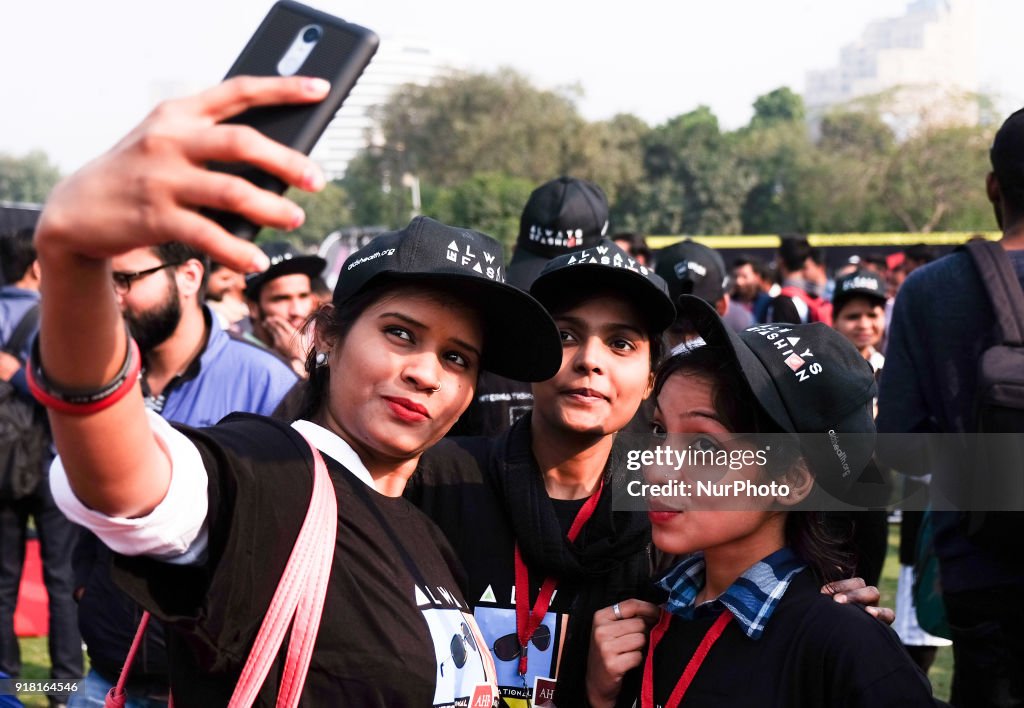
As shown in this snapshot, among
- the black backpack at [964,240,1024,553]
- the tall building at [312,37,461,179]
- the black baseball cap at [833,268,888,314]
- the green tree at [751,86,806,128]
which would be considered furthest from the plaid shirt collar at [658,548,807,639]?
the green tree at [751,86,806,128]

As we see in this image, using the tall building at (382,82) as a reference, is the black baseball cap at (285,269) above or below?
below

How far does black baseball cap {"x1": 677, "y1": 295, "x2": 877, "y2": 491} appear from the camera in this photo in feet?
7.30

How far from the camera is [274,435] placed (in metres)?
1.82

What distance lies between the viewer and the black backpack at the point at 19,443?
18.0 feet

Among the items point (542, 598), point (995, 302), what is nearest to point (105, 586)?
point (542, 598)

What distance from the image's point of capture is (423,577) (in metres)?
2.00

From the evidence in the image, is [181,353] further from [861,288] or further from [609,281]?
[861,288]

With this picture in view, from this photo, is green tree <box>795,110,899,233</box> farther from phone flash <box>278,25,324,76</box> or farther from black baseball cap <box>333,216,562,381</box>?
phone flash <box>278,25,324,76</box>

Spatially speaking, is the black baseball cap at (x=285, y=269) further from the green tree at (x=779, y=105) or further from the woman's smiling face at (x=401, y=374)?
the green tree at (x=779, y=105)

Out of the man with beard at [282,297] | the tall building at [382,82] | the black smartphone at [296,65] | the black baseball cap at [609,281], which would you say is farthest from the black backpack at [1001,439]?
the tall building at [382,82]

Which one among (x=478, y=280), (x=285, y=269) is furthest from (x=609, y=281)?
(x=285, y=269)

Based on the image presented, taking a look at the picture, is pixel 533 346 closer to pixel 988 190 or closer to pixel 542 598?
pixel 542 598

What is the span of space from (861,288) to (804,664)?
4.91m

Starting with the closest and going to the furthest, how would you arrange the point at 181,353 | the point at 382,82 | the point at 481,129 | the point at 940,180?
the point at 181,353 → the point at 940,180 → the point at 481,129 → the point at 382,82
